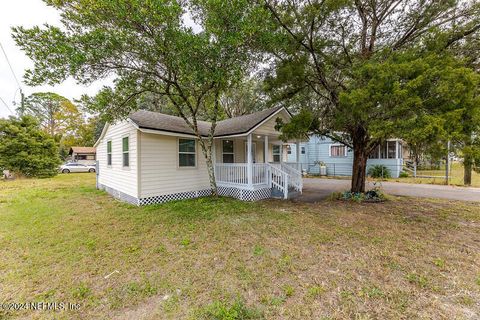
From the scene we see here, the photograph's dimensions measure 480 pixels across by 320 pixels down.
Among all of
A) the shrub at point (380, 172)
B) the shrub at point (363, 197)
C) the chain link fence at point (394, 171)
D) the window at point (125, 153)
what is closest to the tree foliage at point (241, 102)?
the chain link fence at point (394, 171)

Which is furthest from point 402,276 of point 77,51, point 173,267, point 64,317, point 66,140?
point 66,140

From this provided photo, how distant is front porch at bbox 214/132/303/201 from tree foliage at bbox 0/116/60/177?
59.2 ft

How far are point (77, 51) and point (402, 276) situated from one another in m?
8.72

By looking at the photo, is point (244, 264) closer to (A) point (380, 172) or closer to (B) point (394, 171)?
(A) point (380, 172)

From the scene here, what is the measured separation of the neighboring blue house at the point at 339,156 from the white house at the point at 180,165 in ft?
22.3

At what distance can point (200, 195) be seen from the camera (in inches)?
381

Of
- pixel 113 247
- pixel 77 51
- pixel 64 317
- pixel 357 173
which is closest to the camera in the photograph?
pixel 64 317

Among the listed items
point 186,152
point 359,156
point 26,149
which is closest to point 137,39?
point 186,152

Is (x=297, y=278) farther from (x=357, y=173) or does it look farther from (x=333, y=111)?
(x=357, y=173)

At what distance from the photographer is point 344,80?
8133mm

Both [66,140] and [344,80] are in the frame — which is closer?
[344,80]

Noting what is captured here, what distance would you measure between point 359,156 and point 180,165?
313 inches

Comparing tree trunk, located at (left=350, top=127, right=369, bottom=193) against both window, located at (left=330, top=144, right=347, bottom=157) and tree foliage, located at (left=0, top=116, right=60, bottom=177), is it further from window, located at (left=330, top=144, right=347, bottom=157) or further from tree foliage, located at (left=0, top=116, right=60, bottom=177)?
tree foliage, located at (left=0, top=116, right=60, bottom=177)

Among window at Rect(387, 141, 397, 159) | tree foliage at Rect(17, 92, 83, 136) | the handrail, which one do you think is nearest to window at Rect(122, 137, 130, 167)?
the handrail
